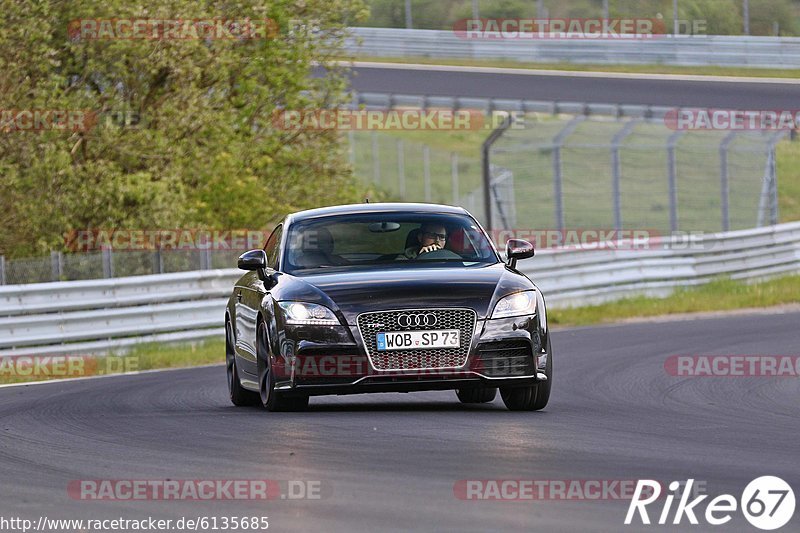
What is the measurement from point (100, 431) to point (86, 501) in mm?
3110

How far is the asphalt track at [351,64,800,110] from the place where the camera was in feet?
130

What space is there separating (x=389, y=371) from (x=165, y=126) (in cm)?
1524

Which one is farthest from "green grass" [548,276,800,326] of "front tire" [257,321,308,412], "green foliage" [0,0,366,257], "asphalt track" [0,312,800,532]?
"front tire" [257,321,308,412]

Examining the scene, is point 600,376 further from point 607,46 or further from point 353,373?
point 607,46

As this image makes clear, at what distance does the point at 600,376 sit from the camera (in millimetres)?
14641

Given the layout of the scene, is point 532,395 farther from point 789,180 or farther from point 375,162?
point 789,180

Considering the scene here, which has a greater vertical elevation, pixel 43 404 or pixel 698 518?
pixel 698 518

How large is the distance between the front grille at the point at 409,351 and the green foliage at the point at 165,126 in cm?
1274

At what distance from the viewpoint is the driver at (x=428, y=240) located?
38.3 feet

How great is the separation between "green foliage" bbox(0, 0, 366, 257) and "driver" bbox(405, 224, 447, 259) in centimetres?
1160

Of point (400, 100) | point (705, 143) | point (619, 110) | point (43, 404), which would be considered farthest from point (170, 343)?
point (400, 100)
